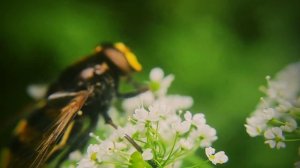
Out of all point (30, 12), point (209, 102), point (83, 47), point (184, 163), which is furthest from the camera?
point (30, 12)

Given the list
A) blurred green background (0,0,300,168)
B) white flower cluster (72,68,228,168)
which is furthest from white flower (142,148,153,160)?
blurred green background (0,0,300,168)

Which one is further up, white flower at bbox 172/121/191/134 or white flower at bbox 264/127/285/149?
white flower at bbox 264/127/285/149

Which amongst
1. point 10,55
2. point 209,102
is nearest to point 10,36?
point 10,55

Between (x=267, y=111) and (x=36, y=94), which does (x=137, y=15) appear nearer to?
(x=36, y=94)

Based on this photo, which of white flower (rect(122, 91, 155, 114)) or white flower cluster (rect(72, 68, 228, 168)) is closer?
white flower cluster (rect(72, 68, 228, 168))

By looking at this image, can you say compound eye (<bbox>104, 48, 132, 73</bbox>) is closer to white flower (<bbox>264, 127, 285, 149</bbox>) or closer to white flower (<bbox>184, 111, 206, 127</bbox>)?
white flower (<bbox>184, 111, 206, 127</bbox>)
